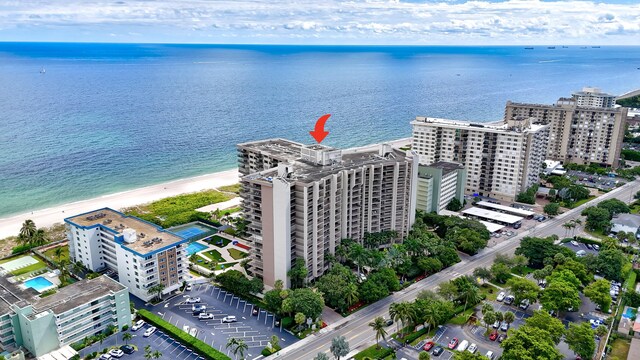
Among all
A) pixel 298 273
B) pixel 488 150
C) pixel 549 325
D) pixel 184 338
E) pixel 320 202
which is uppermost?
pixel 320 202

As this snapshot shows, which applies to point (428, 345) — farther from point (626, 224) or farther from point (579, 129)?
point (579, 129)

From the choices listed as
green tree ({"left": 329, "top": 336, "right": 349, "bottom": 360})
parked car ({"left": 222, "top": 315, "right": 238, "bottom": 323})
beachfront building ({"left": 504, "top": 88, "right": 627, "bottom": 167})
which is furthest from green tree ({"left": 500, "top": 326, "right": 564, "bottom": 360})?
beachfront building ({"left": 504, "top": 88, "right": 627, "bottom": 167})

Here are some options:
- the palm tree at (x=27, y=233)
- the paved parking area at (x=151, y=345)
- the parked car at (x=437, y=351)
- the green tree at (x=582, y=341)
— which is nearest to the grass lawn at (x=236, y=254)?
the paved parking area at (x=151, y=345)

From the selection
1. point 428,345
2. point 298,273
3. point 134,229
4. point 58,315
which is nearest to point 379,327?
point 428,345

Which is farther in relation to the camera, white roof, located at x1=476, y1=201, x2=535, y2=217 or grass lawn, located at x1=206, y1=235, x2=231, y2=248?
white roof, located at x1=476, y1=201, x2=535, y2=217

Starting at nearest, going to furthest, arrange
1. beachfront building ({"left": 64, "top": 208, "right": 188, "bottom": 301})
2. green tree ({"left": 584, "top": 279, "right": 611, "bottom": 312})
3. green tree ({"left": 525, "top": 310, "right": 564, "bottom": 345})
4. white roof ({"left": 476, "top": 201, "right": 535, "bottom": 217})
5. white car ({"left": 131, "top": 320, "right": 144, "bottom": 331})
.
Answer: green tree ({"left": 525, "top": 310, "right": 564, "bottom": 345})
white car ({"left": 131, "top": 320, "right": 144, "bottom": 331})
green tree ({"left": 584, "top": 279, "right": 611, "bottom": 312})
beachfront building ({"left": 64, "top": 208, "right": 188, "bottom": 301})
white roof ({"left": 476, "top": 201, "right": 535, "bottom": 217})

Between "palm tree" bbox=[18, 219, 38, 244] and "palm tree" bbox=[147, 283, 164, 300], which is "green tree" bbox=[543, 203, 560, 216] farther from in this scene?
"palm tree" bbox=[18, 219, 38, 244]

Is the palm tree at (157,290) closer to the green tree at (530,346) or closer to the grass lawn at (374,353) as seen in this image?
the grass lawn at (374,353)

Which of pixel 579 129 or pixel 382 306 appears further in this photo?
pixel 579 129
